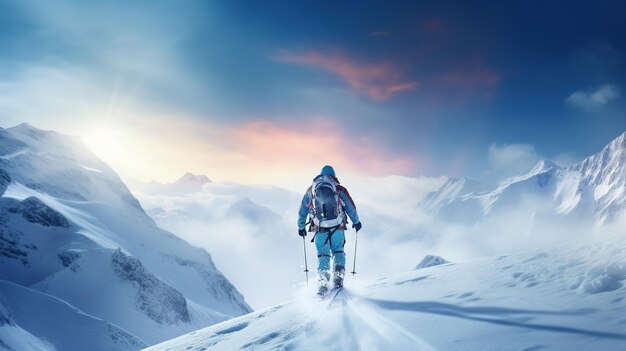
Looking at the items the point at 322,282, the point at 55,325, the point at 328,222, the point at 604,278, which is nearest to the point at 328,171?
the point at 328,222

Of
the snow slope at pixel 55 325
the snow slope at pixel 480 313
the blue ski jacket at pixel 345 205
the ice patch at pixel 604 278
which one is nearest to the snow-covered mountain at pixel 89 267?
the snow slope at pixel 55 325

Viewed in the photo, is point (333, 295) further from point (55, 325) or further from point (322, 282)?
→ point (55, 325)

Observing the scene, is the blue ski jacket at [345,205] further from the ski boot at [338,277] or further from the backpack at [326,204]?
the ski boot at [338,277]

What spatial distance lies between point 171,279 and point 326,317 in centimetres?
16953

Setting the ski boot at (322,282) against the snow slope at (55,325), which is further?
the snow slope at (55,325)

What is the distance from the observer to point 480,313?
5.52 metres

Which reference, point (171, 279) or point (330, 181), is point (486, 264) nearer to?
point (330, 181)

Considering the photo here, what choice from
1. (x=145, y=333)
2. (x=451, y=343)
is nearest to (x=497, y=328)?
(x=451, y=343)

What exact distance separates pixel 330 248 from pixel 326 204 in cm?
111

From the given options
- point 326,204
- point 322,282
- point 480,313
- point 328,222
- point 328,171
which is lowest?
point 480,313

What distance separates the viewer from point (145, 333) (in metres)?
108

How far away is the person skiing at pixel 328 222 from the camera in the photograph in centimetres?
980

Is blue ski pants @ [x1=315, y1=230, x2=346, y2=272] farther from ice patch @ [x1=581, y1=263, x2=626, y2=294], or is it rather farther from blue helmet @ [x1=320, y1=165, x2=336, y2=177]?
ice patch @ [x1=581, y1=263, x2=626, y2=294]

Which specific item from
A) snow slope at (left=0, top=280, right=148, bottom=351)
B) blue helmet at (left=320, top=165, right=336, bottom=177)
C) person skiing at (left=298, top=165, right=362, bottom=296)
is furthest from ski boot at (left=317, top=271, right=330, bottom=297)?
snow slope at (left=0, top=280, right=148, bottom=351)
